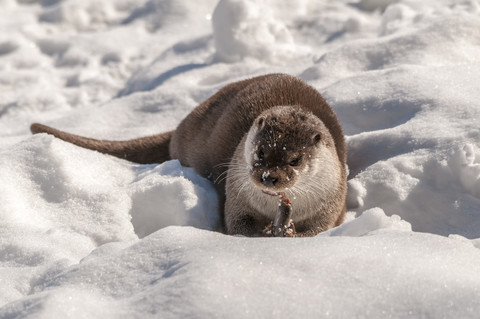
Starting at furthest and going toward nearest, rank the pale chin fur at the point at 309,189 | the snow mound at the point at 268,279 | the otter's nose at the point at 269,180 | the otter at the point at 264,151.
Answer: the pale chin fur at the point at 309,189 < the otter at the point at 264,151 < the otter's nose at the point at 269,180 < the snow mound at the point at 268,279

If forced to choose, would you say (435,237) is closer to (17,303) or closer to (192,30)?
(17,303)

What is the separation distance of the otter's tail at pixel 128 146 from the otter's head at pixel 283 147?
1.03m

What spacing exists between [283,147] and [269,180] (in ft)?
0.56

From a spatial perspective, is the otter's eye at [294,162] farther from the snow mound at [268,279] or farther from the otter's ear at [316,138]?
the snow mound at [268,279]

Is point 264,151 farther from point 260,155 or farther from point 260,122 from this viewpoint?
point 260,122

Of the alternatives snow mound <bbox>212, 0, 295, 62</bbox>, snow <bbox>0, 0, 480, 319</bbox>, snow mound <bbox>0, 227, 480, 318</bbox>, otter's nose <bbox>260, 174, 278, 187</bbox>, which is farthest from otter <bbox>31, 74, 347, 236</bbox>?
snow mound <bbox>212, 0, 295, 62</bbox>

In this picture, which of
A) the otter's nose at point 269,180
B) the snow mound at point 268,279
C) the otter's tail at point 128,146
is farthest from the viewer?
the otter's tail at point 128,146

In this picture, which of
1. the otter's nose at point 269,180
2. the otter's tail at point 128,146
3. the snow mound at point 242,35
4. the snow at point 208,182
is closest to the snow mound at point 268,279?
the snow at point 208,182

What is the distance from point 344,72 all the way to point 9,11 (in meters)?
4.07

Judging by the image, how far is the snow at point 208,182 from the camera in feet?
4.92

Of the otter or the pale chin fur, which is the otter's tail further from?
the pale chin fur

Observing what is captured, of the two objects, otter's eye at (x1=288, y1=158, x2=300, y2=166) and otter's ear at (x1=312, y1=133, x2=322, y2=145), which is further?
otter's ear at (x1=312, y1=133, x2=322, y2=145)

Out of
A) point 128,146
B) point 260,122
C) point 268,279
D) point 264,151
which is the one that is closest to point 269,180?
point 264,151

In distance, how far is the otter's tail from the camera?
3289mm
